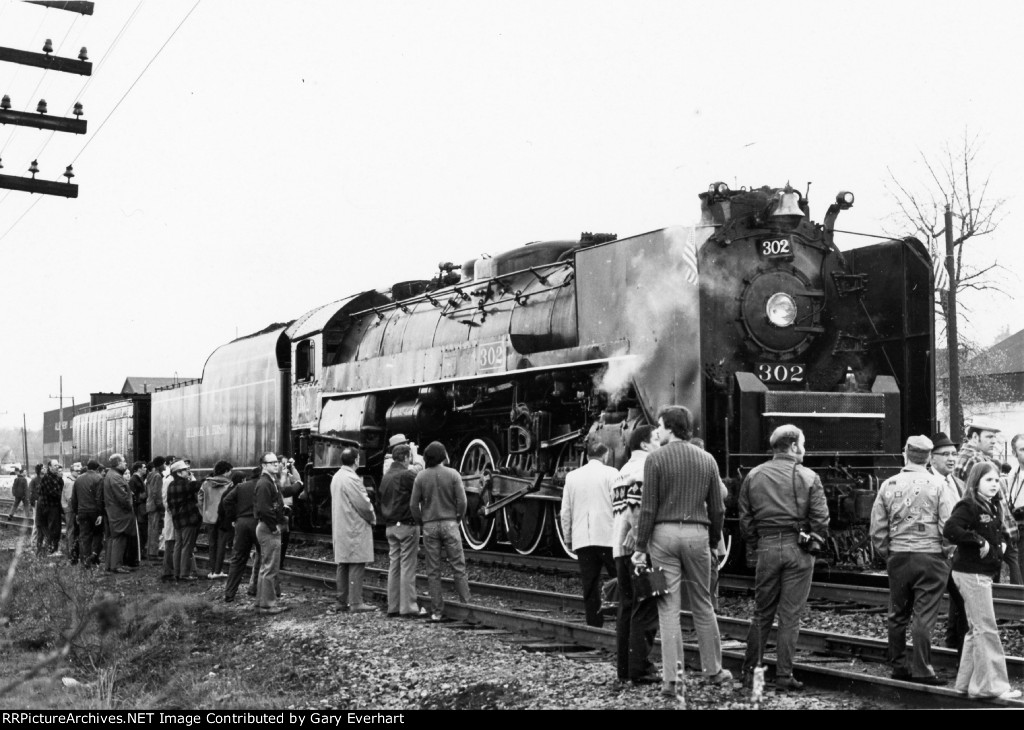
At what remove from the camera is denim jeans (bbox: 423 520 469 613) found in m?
10.2

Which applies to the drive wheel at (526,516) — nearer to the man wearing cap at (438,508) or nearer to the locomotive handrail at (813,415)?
the man wearing cap at (438,508)

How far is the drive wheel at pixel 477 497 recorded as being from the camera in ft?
48.9

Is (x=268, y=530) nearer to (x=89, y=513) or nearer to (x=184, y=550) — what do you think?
(x=184, y=550)

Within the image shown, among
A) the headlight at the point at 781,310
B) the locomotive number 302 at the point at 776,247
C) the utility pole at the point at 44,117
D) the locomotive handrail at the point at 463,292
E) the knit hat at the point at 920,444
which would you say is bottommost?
the knit hat at the point at 920,444

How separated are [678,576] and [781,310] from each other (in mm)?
5579

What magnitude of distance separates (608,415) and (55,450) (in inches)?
2851

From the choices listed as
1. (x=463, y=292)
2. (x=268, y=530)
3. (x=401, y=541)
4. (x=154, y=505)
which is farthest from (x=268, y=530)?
(x=154, y=505)

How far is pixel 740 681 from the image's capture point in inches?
277

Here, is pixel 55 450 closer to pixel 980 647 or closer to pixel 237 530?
pixel 237 530

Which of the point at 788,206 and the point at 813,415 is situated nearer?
the point at 813,415

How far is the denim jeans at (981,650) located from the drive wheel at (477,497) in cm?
865

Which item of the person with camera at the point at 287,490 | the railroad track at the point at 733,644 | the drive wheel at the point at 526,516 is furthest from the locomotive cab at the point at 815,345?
the person with camera at the point at 287,490

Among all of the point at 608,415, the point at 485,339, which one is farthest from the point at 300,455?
the point at 608,415

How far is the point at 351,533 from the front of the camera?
11.1m
